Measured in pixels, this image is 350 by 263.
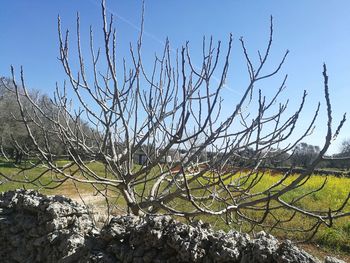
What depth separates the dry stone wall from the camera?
1852 millimetres

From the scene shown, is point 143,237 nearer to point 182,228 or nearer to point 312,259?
point 182,228

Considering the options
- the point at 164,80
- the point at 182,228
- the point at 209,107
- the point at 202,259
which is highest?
the point at 164,80

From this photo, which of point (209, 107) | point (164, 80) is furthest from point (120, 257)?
point (164, 80)

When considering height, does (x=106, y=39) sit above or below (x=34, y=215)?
above

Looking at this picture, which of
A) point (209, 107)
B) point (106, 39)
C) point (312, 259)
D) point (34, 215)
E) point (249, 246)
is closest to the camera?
point (312, 259)

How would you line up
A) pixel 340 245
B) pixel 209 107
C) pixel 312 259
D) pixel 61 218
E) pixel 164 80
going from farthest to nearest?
1. pixel 340 245
2. pixel 164 80
3. pixel 61 218
4. pixel 209 107
5. pixel 312 259

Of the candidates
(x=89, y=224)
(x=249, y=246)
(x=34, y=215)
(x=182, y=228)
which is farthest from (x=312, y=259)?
(x=34, y=215)

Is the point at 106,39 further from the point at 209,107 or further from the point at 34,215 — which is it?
the point at 34,215

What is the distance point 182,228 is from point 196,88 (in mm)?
1296

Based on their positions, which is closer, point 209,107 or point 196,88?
point 209,107

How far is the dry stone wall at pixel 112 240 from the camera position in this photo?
1.85 m

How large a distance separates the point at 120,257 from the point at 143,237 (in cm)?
19

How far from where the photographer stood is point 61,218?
2.66 meters

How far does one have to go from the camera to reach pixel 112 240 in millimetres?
2299
